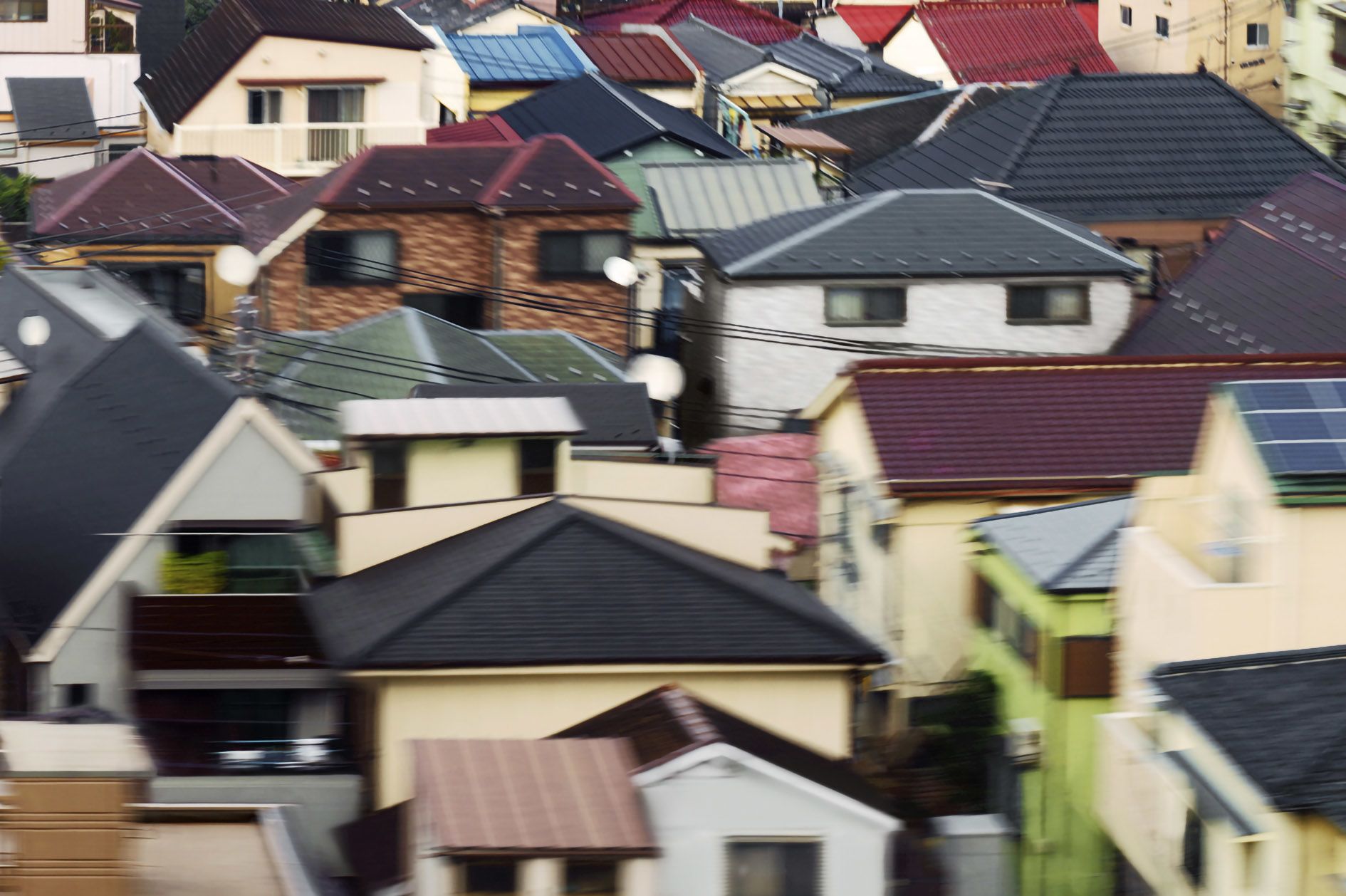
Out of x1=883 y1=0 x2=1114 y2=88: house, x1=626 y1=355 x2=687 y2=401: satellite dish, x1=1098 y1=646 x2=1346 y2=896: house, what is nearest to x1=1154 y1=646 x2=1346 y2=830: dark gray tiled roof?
x1=1098 y1=646 x2=1346 y2=896: house

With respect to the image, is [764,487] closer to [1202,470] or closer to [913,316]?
[913,316]

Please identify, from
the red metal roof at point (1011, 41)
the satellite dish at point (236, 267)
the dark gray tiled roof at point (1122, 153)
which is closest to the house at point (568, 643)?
the satellite dish at point (236, 267)

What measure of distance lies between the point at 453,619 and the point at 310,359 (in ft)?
33.0

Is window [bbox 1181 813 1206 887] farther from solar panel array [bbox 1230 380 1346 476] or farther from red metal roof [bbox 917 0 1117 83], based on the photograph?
red metal roof [bbox 917 0 1117 83]

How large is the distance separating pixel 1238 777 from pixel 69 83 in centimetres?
4139

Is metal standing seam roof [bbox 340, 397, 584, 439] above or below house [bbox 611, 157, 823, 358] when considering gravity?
below

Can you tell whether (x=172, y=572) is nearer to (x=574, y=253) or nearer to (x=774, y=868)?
(x=774, y=868)

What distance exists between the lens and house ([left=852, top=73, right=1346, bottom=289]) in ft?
116

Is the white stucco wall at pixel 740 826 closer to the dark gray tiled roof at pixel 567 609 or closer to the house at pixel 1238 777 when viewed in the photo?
the house at pixel 1238 777

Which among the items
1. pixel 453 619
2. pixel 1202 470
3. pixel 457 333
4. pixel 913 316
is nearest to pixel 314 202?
pixel 457 333

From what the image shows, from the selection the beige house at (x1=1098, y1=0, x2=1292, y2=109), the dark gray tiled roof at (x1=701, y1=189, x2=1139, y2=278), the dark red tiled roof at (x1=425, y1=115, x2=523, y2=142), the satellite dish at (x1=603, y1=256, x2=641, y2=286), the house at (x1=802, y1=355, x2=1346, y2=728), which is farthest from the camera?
the beige house at (x1=1098, y1=0, x2=1292, y2=109)

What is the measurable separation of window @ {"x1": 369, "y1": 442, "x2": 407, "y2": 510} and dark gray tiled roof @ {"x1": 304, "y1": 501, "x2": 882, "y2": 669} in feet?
2.74

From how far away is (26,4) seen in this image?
1955 inches

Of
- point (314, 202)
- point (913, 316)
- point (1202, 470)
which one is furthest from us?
point (314, 202)
